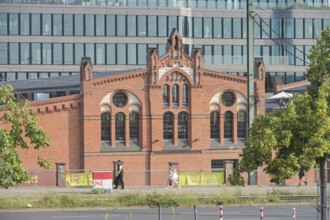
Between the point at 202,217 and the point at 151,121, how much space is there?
85.3ft

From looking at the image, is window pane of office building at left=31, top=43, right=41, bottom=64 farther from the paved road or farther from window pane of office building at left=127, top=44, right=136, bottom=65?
the paved road

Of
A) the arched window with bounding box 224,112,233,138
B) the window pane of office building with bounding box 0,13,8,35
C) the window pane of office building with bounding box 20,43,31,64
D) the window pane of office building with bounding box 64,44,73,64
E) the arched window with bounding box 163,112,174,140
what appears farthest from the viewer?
the window pane of office building with bounding box 64,44,73,64

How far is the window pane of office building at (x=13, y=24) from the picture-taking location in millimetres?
86062

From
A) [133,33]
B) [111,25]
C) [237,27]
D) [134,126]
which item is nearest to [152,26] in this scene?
[133,33]

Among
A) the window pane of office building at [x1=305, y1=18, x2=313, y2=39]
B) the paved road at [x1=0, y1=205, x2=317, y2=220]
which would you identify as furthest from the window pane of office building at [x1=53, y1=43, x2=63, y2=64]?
the paved road at [x1=0, y1=205, x2=317, y2=220]

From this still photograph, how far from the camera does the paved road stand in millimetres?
42562

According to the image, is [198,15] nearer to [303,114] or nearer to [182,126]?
[182,126]

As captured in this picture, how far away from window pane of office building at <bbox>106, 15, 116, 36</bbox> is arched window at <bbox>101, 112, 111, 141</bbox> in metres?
20.8

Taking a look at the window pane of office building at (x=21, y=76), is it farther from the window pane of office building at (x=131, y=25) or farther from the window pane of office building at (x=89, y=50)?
the window pane of office building at (x=131, y=25)

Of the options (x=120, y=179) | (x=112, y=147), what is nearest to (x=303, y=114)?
(x=120, y=179)

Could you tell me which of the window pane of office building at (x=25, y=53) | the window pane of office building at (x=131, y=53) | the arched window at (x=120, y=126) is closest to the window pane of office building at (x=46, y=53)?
the window pane of office building at (x=25, y=53)

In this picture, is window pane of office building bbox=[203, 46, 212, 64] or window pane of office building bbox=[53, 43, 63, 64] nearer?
window pane of office building bbox=[203, 46, 212, 64]

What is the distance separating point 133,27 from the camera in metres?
87.5

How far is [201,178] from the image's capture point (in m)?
63.2
